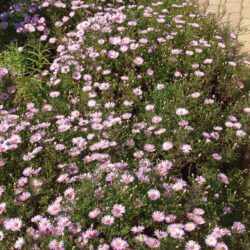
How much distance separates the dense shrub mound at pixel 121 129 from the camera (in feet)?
11.9

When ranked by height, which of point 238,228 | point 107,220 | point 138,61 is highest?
point 107,220

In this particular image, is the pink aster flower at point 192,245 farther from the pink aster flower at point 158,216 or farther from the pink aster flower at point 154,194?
the pink aster flower at point 154,194

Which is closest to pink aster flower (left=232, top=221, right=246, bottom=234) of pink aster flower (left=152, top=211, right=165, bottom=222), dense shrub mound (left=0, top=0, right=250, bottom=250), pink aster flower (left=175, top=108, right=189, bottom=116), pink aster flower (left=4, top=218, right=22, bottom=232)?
dense shrub mound (left=0, top=0, right=250, bottom=250)

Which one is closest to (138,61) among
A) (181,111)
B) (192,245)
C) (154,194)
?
(181,111)

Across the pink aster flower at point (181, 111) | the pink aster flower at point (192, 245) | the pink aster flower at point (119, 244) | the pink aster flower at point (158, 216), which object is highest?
the pink aster flower at point (119, 244)

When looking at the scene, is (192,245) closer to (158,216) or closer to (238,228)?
(158,216)

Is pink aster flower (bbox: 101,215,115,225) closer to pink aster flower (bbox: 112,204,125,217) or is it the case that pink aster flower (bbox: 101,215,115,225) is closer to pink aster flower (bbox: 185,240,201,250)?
pink aster flower (bbox: 112,204,125,217)

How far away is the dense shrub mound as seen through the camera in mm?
3621

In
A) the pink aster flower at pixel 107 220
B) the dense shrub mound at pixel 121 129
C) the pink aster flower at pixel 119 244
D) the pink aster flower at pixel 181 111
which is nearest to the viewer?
the pink aster flower at pixel 119 244

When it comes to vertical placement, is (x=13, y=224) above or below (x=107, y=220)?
below

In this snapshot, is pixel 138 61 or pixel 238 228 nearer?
pixel 238 228

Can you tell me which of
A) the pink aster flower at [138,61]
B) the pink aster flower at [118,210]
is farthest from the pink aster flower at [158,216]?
the pink aster flower at [138,61]

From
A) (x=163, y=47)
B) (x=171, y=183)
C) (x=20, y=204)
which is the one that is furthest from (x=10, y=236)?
(x=163, y=47)

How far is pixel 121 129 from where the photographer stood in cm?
448
